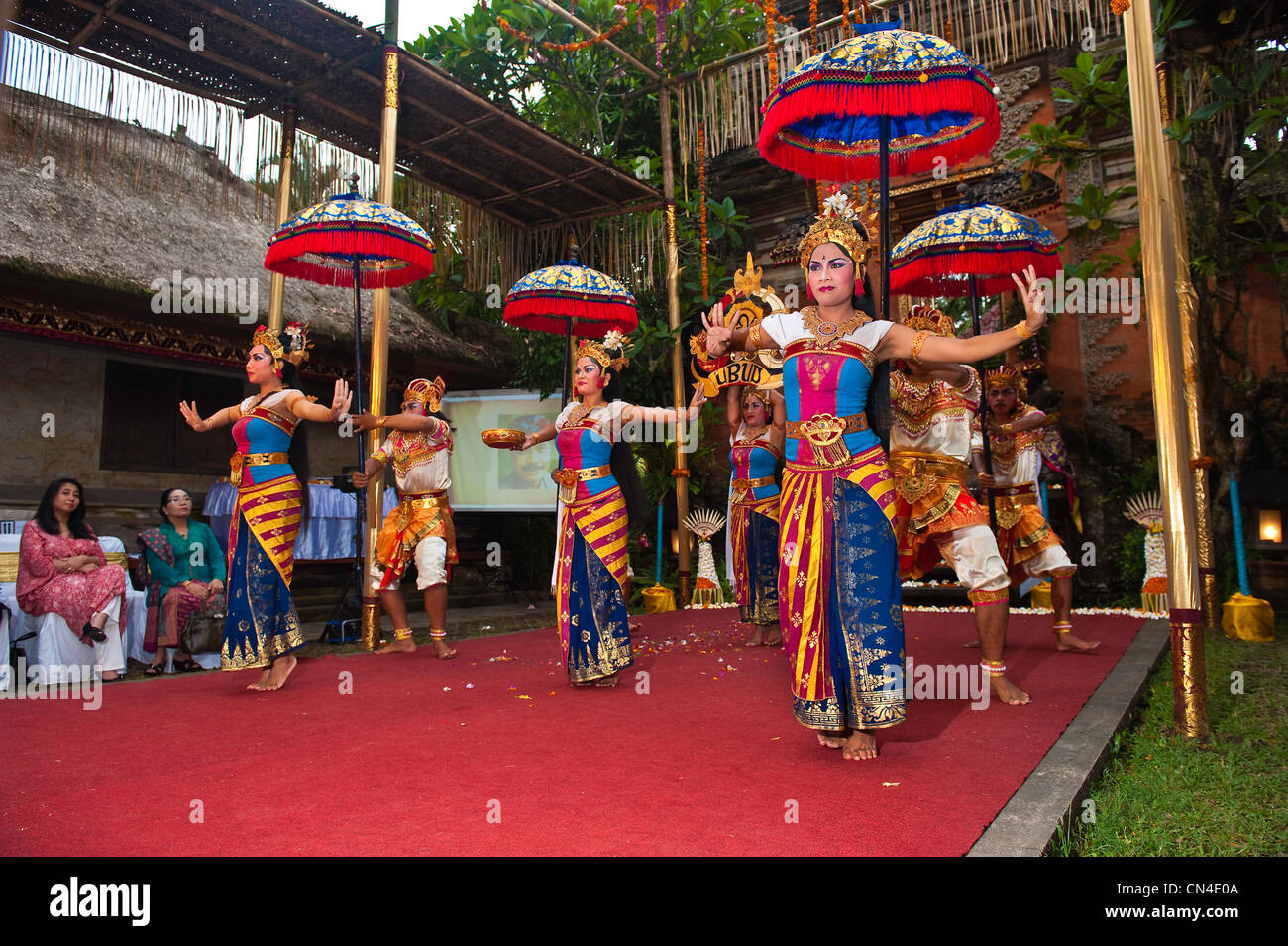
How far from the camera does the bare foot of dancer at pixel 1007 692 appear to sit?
4109 millimetres

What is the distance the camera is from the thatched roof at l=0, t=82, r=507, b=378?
7.12 m

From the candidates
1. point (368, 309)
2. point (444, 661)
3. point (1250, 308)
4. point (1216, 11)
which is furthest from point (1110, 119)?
point (368, 309)

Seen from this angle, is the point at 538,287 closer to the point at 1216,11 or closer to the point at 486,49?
the point at 1216,11

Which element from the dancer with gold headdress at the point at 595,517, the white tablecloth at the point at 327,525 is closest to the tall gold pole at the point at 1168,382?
the dancer with gold headdress at the point at 595,517

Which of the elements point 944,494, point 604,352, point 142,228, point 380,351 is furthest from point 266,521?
point 142,228

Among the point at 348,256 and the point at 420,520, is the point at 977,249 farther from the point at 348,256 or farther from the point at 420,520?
the point at 348,256

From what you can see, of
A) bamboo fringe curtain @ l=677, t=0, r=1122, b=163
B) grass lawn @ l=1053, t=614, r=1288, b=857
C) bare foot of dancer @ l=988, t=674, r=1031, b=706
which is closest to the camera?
grass lawn @ l=1053, t=614, r=1288, b=857

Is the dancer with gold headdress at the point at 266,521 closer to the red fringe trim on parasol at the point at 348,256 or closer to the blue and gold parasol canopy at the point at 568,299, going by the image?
the red fringe trim on parasol at the point at 348,256

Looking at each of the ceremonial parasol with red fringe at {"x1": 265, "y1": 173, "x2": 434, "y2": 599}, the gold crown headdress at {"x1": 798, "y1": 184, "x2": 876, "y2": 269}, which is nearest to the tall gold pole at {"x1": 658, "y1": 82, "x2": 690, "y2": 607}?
the ceremonial parasol with red fringe at {"x1": 265, "y1": 173, "x2": 434, "y2": 599}

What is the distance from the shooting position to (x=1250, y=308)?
27.3 feet

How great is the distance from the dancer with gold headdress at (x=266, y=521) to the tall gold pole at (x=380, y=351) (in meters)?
1.61

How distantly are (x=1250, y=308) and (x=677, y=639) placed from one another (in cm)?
651

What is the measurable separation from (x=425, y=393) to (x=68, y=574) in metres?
2.55

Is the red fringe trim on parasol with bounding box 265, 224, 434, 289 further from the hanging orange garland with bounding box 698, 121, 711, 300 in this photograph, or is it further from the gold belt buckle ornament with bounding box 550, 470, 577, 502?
the hanging orange garland with bounding box 698, 121, 711, 300
